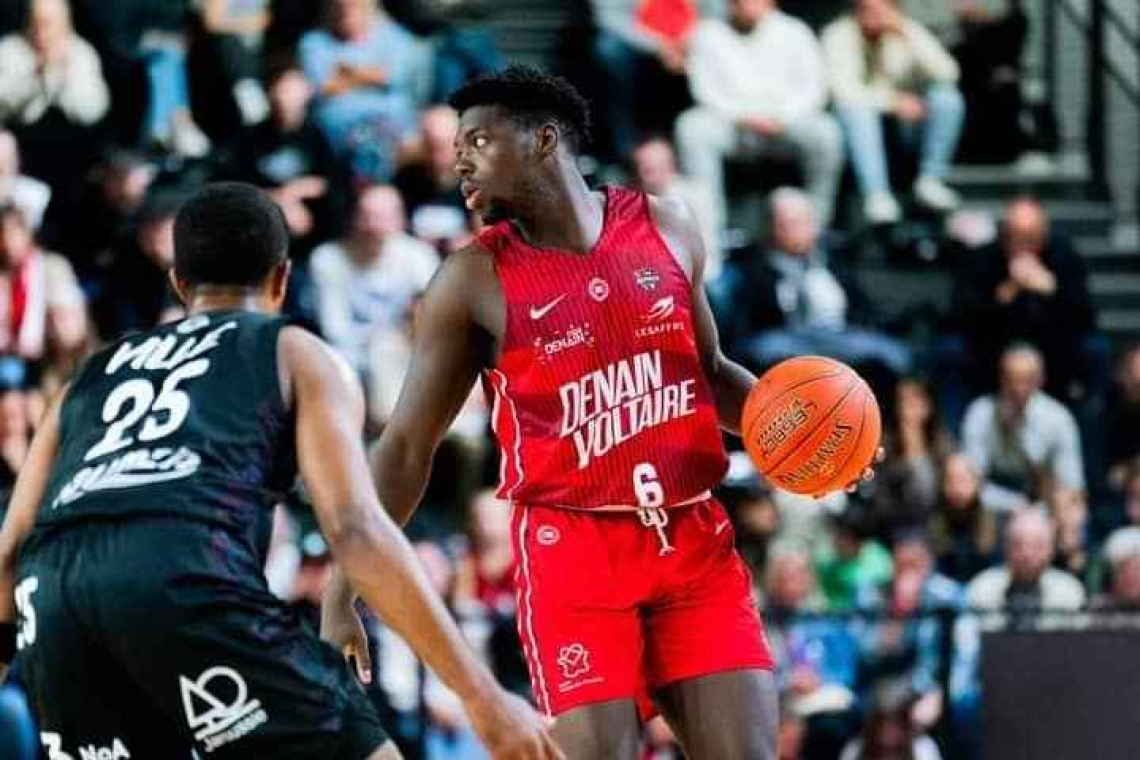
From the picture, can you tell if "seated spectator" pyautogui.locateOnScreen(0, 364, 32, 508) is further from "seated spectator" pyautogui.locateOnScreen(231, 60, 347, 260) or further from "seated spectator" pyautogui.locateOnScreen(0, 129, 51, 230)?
"seated spectator" pyautogui.locateOnScreen(231, 60, 347, 260)

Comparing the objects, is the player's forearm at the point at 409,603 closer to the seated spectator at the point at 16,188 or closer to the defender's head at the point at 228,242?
the defender's head at the point at 228,242

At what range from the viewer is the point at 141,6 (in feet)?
44.5

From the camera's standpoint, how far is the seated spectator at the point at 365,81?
12625mm

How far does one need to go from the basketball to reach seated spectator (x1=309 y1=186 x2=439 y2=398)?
4860 millimetres

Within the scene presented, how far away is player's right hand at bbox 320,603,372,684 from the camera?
22.1ft

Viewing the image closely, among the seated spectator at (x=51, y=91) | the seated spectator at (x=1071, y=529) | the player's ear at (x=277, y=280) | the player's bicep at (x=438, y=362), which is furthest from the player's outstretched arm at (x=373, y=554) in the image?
the seated spectator at (x=51, y=91)

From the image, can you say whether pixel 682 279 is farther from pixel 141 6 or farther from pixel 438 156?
pixel 141 6

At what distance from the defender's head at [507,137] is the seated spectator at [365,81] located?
558 centimetres

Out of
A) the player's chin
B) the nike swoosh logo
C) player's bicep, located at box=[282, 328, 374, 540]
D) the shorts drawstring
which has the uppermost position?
the player's chin

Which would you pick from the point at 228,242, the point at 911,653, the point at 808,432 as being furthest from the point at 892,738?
the point at 228,242

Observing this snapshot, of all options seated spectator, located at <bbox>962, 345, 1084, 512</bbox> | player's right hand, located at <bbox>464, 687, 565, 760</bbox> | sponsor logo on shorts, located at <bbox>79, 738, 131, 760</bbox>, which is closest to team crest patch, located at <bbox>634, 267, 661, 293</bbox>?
player's right hand, located at <bbox>464, 687, 565, 760</bbox>

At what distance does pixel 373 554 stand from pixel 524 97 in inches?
84.9

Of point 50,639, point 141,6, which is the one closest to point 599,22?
point 141,6

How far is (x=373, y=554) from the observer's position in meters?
5.16
